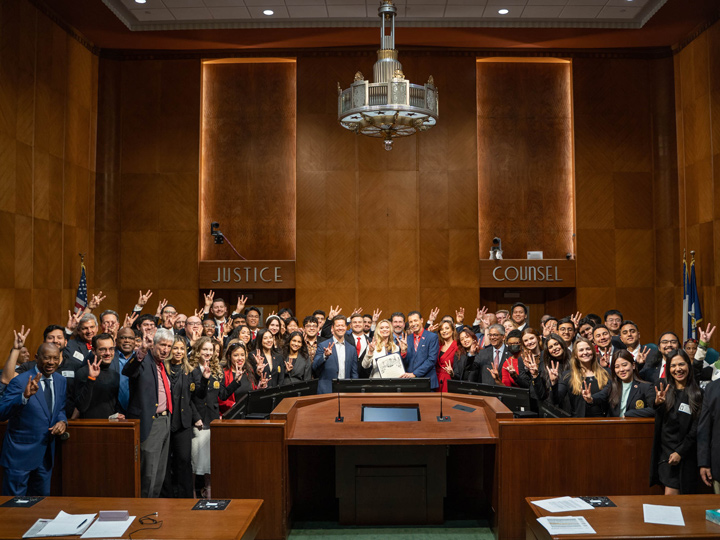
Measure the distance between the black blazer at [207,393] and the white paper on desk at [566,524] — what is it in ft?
9.71

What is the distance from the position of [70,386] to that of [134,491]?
112 cm

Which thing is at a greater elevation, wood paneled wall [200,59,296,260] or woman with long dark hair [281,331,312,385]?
wood paneled wall [200,59,296,260]

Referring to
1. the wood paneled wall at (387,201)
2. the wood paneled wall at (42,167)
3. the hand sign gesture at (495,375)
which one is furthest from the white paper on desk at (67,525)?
the wood paneled wall at (387,201)

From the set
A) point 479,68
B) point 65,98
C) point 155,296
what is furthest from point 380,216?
point 65,98

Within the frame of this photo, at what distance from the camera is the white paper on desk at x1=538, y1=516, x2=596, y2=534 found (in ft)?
9.71

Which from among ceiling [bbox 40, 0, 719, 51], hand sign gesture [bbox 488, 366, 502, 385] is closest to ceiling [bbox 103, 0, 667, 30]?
ceiling [bbox 40, 0, 719, 51]

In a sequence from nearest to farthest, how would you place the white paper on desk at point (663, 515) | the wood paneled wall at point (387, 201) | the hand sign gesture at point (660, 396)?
1. the white paper on desk at point (663, 515)
2. the hand sign gesture at point (660, 396)
3. the wood paneled wall at point (387, 201)

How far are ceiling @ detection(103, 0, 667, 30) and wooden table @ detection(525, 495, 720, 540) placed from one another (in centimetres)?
866

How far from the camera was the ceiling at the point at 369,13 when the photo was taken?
10.2m

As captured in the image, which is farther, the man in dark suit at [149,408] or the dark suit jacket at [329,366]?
the dark suit jacket at [329,366]

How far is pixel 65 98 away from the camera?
10.5 meters

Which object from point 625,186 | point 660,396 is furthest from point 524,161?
point 660,396

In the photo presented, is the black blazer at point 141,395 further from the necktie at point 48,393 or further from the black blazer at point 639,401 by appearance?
the black blazer at point 639,401

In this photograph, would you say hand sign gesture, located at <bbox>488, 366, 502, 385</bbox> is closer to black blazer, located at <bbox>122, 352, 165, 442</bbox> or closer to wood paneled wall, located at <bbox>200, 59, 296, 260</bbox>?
black blazer, located at <bbox>122, 352, 165, 442</bbox>
